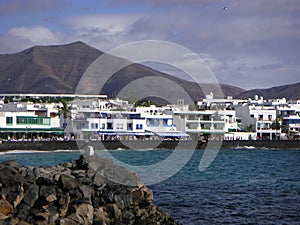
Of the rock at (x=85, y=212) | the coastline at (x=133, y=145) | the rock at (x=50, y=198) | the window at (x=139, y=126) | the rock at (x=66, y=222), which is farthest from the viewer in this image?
the window at (x=139, y=126)

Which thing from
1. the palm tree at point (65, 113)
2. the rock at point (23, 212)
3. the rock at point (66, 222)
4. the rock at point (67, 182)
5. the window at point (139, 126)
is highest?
the palm tree at point (65, 113)

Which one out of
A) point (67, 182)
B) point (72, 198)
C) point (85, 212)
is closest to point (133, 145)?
point (67, 182)

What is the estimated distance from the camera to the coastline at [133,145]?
243ft

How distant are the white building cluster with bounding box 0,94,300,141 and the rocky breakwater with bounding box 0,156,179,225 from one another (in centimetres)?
6064

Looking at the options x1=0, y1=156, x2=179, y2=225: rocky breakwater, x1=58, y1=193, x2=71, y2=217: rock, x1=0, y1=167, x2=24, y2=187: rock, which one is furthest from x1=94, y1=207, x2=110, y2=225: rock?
x1=0, y1=167, x2=24, y2=187: rock

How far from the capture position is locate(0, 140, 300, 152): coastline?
2911 inches

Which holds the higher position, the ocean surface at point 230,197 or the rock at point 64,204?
the rock at point 64,204

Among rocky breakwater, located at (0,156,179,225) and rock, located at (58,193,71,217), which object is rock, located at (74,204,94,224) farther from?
rock, located at (58,193,71,217)

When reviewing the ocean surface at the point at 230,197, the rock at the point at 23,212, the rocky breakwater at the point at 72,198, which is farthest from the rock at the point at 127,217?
the ocean surface at the point at 230,197

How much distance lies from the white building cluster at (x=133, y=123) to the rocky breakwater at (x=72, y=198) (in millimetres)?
60641

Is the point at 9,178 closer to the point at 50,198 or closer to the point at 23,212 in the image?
the point at 50,198

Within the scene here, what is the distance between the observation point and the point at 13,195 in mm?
19656

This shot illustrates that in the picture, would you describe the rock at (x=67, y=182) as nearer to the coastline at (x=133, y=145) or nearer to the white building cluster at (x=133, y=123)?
the coastline at (x=133, y=145)

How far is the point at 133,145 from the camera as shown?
269ft
